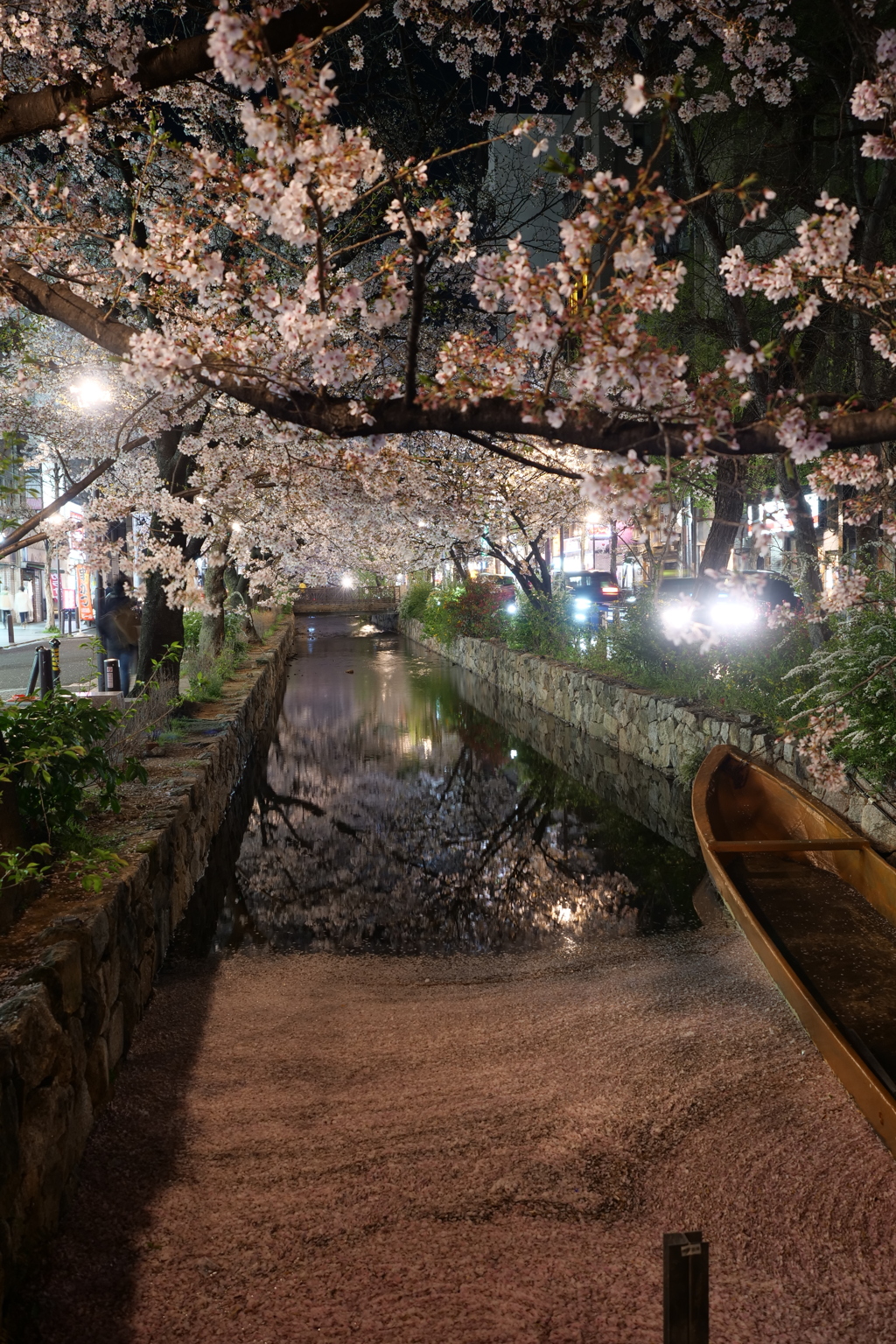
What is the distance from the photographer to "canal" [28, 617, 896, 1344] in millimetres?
3021

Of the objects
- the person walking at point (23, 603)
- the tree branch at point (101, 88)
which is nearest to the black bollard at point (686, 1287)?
the tree branch at point (101, 88)

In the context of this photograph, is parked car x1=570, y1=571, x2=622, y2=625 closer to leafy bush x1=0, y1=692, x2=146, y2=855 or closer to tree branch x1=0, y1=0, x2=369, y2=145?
leafy bush x1=0, y1=692, x2=146, y2=855

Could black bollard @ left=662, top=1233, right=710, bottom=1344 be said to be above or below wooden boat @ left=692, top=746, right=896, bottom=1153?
above

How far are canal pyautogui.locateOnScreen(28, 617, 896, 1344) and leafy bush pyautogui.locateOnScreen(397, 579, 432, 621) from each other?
28.8 metres

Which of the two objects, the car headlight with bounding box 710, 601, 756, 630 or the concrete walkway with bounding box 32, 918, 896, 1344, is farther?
the car headlight with bounding box 710, 601, 756, 630

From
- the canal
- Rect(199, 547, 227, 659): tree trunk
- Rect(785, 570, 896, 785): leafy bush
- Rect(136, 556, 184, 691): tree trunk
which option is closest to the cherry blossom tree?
Rect(785, 570, 896, 785): leafy bush

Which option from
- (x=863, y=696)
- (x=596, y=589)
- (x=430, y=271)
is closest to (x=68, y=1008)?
(x=430, y=271)

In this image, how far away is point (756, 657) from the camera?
11148 mm

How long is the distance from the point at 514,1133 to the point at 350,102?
32.3ft

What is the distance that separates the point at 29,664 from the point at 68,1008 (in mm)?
18180

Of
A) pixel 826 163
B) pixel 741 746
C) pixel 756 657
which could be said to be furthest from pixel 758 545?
pixel 826 163

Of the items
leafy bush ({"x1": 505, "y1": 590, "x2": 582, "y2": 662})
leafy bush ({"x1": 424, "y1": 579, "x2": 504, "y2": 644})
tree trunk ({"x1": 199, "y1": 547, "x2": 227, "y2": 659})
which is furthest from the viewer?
leafy bush ({"x1": 424, "y1": 579, "x2": 504, "y2": 644})

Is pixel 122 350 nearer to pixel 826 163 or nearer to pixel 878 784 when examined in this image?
pixel 878 784

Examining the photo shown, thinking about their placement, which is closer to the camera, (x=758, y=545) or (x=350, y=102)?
(x=758, y=545)
